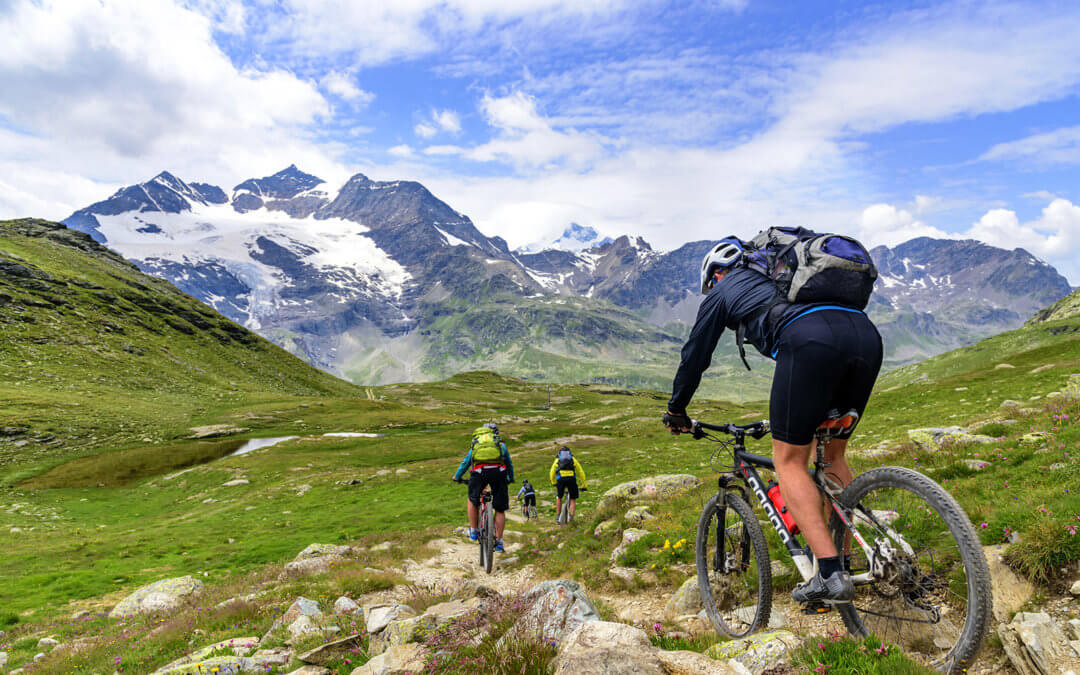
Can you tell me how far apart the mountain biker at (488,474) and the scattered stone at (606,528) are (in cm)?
294

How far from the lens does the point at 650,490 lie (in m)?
17.4

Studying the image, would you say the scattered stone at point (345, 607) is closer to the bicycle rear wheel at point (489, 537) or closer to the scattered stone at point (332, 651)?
the scattered stone at point (332, 651)

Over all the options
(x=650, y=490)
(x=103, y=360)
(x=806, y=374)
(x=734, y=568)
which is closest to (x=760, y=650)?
(x=734, y=568)

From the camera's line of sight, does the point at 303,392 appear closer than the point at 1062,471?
No

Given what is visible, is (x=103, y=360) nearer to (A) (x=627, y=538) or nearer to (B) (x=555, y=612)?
(A) (x=627, y=538)

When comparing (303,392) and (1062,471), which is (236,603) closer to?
(1062,471)

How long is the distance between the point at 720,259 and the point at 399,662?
609cm

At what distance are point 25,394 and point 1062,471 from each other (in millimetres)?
Answer: 115754

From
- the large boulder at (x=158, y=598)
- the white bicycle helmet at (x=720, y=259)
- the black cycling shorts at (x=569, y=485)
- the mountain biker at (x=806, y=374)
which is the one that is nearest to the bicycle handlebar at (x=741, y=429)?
the mountain biker at (x=806, y=374)

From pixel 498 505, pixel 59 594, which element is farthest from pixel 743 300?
pixel 59 594

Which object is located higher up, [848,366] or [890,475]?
[848,366]

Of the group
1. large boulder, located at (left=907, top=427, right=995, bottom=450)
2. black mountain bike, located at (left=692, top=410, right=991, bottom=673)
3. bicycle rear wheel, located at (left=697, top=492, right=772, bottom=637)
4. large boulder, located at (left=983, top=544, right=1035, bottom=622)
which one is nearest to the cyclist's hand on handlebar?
black mountain bike, located at (left=692, top=410, right=991, bottom=673)

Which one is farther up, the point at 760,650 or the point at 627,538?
the point at 760,650

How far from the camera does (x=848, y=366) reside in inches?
177
